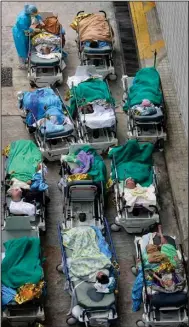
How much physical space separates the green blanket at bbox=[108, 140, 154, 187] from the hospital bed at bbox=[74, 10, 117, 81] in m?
3.60

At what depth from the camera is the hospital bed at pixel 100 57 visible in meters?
25.8

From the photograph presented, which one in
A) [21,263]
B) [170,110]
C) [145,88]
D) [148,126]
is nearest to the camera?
[21,263]

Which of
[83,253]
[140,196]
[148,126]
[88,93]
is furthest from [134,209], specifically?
[88,93]

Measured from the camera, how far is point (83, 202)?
22.0m

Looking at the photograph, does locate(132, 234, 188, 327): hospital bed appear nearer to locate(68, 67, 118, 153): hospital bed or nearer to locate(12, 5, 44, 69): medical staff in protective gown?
locate(68, 67, 118, 153): hospital bed

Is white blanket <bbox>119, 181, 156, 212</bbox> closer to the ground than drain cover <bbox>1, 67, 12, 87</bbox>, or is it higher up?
closer to the ground

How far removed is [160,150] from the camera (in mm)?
24062

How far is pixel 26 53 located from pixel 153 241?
783 centimetres

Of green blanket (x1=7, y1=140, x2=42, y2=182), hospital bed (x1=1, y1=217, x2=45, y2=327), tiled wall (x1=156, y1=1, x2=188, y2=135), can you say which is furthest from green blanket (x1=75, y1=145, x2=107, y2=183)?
hospital bed (x1=1, y1=217, x2=45, y2=327)

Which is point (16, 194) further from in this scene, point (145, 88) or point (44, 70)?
point (44, 70)

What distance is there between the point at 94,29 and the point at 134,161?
5130mm

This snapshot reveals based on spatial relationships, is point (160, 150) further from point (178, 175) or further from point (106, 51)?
point (106, 51)

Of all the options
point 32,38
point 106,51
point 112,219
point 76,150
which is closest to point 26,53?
point 32,38

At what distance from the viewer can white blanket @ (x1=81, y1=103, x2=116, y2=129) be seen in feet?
77.0
